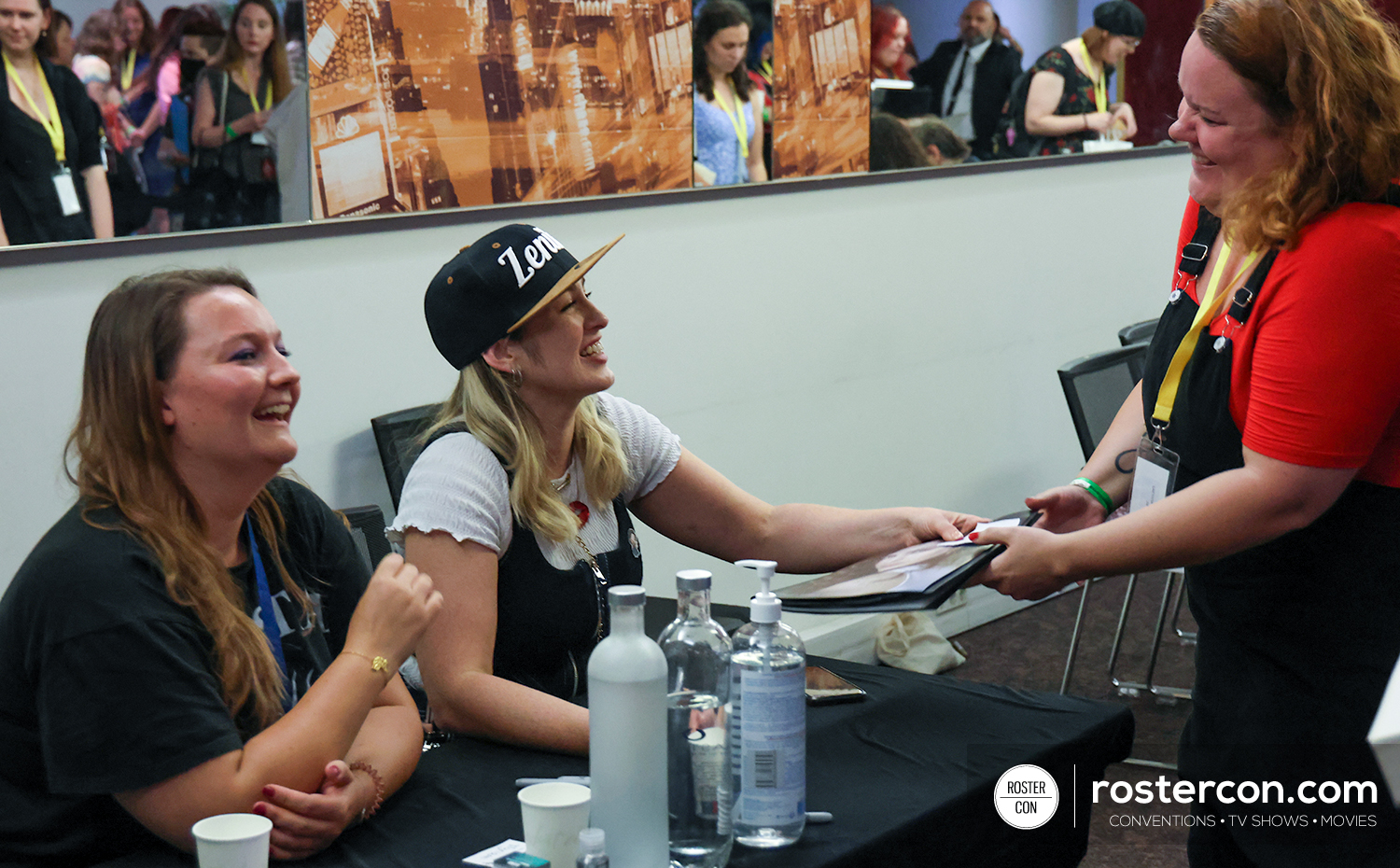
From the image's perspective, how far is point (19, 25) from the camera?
214cm

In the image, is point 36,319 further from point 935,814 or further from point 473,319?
point 935,814

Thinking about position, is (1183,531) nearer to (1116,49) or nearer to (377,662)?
(377,662)

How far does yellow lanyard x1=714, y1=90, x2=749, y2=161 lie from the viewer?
3395mm

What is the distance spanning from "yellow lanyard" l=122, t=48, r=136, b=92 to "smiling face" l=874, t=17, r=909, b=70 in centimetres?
226

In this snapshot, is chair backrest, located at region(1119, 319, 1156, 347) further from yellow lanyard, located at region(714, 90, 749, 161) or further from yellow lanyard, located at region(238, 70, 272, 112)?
yellow lanyard, located at region(238, 70, 272, 112)

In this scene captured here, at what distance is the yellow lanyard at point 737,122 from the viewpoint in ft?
11.1

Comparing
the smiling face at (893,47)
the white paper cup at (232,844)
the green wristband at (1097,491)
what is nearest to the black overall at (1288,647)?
the green wristband at (1097,491)

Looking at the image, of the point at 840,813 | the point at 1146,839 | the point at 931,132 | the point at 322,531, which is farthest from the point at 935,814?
the point at 931,132

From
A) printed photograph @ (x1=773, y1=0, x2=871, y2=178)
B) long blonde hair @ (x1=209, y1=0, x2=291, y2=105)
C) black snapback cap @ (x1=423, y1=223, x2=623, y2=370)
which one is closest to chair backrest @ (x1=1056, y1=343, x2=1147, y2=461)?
printed photograph @ (x1=773, y1=0, x2=871, y2=178)

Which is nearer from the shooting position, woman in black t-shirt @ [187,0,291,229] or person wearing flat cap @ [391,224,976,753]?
person wearing flat cap @ [391,224,976,753]

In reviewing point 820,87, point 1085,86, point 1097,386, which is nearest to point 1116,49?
point 1085,86

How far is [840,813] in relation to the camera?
54.2 inches

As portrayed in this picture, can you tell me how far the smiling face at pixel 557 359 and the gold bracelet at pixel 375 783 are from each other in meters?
0.66

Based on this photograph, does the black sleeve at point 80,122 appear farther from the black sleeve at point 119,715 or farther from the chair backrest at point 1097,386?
the chair backrest at point 1097,386
